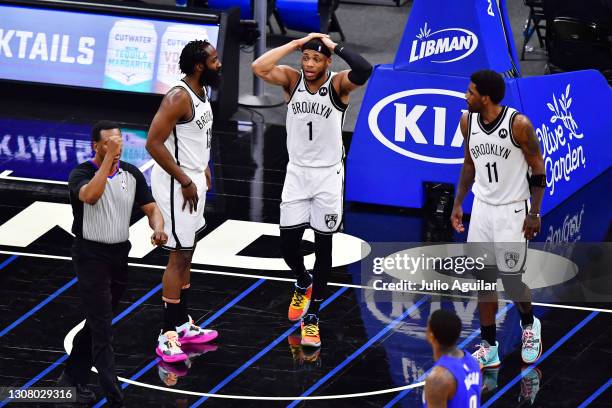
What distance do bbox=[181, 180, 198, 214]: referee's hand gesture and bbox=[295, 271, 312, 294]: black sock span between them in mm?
1197

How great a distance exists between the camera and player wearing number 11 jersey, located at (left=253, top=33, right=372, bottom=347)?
8281 millimetres

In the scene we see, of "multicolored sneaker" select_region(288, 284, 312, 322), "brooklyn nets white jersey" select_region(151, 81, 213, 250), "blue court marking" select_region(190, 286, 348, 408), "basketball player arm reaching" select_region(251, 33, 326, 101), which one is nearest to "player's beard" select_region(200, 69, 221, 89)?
"brooklyn nets white jersey" select_region(151, 81, 213, 250)

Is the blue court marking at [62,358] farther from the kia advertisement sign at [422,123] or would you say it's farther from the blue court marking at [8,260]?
the kia advertisement sign at [422,123]

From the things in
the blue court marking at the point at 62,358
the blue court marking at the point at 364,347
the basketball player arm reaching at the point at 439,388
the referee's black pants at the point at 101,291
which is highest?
the basketball player arm reaching at the point at 439,388

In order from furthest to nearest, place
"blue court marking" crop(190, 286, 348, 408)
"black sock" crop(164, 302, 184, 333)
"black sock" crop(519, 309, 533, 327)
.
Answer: "black sock" crop(164, 302, 184, 333), "black sock" crop(519, 309, 533, 327), "blue court marking" crop(190, 286, 348, 408)

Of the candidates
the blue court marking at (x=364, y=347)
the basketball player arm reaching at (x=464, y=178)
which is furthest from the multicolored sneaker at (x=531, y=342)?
the blue court marking at (x=364, y=347)

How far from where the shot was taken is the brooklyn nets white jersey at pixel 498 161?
777 centimetres

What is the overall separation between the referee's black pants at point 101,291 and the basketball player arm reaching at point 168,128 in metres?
0.80

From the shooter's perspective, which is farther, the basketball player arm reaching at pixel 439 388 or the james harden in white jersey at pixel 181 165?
the james harden in white jersey at pixel 181 165

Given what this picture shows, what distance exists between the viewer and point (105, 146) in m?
7.11

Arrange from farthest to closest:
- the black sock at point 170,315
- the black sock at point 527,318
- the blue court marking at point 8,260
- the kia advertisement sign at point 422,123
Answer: the kia advertisement sign at point 422,123
the blue court marking at point 8,260
the black sock at point 170,315
the black sock at point 527,318

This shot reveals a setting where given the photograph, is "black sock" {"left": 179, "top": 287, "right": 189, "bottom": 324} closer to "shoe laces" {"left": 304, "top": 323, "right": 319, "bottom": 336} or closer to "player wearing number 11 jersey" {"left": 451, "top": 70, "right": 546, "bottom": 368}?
"shoe laces" {"left": 304, "top": 323, "right": 319, "bottom": 336}

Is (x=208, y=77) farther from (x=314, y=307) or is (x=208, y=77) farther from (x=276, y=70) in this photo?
(x=314, y=307)

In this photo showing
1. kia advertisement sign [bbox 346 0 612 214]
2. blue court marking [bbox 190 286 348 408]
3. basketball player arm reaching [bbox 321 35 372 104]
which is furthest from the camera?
kia advertisement sign [bbox 346 0 612 214]
